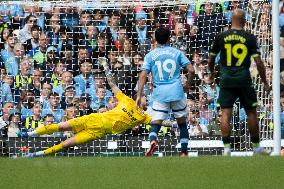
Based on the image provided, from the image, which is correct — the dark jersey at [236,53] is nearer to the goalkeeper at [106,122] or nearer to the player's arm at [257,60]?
the player's arm at [257,60]

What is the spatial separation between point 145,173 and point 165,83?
3.99m

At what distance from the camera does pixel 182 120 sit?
1395cm

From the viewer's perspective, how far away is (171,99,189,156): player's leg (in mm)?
13805

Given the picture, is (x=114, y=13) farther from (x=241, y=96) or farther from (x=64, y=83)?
(x=241, y=96)

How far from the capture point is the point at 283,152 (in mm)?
14555

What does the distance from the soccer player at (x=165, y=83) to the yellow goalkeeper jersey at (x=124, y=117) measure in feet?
3.68

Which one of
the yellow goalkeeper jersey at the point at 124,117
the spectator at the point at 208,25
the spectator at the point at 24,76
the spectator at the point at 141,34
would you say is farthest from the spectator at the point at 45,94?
the spectator at the point at 208,25

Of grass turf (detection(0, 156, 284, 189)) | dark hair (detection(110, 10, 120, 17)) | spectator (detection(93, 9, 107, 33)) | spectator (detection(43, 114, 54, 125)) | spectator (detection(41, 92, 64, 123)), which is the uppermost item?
dark hair (detection(110, 10, 120, 17))

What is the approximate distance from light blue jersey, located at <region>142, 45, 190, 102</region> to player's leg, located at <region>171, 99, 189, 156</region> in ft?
0.39

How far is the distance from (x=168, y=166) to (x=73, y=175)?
3.87 feet

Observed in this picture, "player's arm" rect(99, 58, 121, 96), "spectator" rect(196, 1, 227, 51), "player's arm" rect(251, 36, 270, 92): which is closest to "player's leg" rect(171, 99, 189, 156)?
"player's arm" rect(99, 58, 121, 96)

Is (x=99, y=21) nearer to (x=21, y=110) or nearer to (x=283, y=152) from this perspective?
(x=21, y=110)

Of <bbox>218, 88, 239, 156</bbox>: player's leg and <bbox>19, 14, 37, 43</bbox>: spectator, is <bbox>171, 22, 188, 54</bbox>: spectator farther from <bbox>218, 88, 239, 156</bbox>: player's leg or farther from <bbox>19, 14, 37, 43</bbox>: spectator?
<bbox>218, 88, 239, 156</bbox>: player's leg

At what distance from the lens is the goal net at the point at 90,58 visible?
17.2 meters
